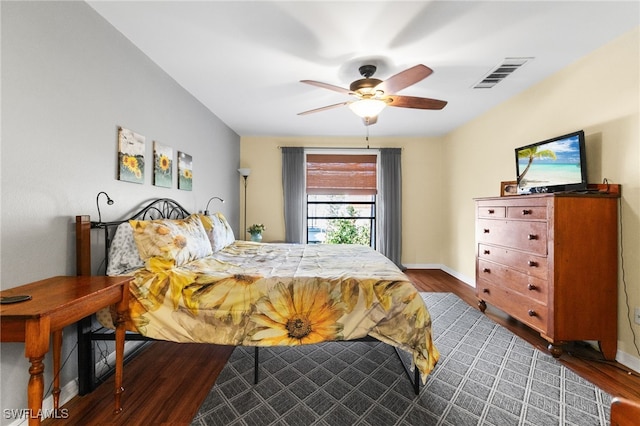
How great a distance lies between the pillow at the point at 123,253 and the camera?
1.99 meters

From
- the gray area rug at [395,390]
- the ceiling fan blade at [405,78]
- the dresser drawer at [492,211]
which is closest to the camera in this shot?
the gray area rug at [395,390]

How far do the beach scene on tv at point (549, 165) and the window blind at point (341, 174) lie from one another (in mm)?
2684

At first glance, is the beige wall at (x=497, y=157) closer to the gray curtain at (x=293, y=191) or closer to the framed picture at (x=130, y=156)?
the gray curtain at (x=293, y=191)

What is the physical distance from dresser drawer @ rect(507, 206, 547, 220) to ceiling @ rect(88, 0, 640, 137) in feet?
4.64

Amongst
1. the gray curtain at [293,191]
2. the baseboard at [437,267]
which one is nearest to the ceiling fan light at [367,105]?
the gray curtain at [293,191]

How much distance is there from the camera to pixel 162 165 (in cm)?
279

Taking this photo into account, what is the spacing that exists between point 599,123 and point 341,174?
3.68 m

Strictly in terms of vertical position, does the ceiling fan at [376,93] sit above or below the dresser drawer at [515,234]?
above

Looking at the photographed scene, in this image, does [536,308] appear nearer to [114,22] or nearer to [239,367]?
[239,367]

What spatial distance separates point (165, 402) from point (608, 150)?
3.94 metres

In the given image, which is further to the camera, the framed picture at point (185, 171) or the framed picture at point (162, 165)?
the framed picture at point (185, 171)

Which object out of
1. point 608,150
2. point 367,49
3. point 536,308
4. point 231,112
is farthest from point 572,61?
point 231,112

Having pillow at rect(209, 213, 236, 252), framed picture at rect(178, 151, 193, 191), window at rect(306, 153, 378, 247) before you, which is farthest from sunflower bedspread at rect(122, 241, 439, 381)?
window at rect(306, 153, 378, 247)

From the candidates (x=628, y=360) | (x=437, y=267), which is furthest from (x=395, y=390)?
(x=437, y=267)
